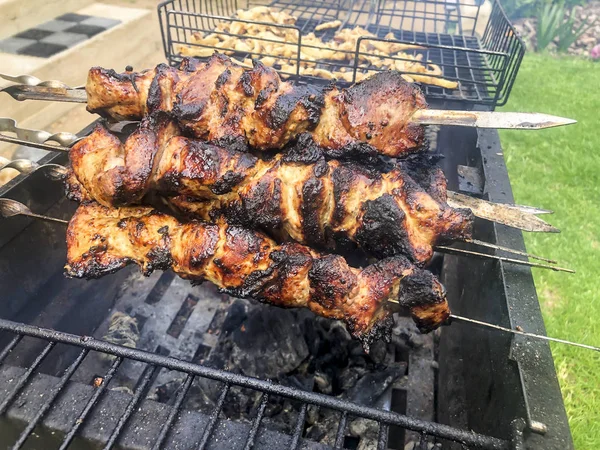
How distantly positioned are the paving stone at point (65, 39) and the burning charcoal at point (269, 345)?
17.9 ft

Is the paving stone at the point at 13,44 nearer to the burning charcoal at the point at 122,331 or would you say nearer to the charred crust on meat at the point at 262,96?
the burning charcoal at the point at 122,331

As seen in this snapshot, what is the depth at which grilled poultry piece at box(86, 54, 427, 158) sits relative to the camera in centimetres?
204

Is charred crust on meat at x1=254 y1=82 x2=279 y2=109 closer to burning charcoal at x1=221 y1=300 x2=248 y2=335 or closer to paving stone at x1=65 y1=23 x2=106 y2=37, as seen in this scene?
burning charcoal at x1=221 y1=300 x2=248 y2=335

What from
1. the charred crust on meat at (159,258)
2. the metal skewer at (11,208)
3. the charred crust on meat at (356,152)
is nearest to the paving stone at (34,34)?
the metal skewer at (11,208)

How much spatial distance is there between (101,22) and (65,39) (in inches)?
39.4

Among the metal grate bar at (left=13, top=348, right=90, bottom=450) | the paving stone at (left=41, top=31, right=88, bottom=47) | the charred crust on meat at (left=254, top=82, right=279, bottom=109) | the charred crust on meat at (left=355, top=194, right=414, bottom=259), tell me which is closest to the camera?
the metal grate bar at (left=13, top=348, right=90, bottom=450)

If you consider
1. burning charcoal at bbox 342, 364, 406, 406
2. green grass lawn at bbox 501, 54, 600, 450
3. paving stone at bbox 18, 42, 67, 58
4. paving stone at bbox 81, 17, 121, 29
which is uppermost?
paving stone at bbox 18, 42, 67, 58

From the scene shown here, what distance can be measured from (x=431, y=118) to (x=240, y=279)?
115cm

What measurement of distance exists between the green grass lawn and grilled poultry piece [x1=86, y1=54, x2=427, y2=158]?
2.35 meters

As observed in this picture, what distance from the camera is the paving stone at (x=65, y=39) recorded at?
606cm

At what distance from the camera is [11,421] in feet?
5.47

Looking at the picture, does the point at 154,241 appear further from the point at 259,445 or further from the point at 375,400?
the point at 375,400

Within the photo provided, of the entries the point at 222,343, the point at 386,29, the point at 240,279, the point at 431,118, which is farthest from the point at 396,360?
the point at 386,29

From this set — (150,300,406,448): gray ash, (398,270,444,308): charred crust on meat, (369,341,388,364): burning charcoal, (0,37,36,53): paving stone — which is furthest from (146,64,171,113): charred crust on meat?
(0,37,36,53): paving stone
